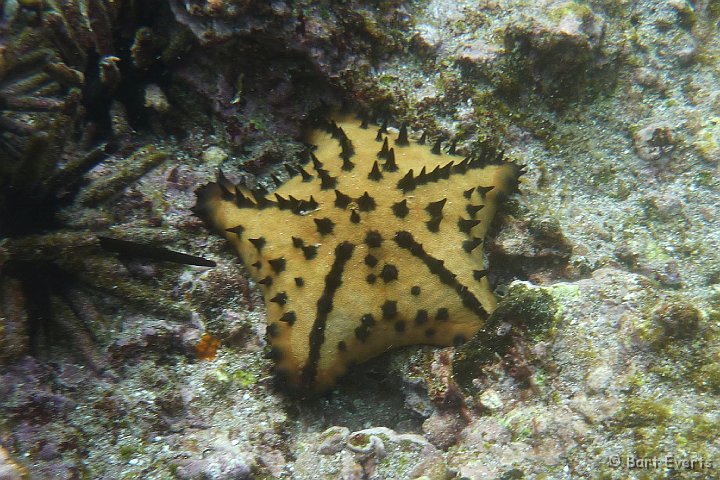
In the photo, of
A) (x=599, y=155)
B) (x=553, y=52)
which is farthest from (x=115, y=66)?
(x=599, y=155)

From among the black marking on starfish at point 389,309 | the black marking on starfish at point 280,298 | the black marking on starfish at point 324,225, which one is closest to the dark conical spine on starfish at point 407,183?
the black marking on starfish at point 324,225

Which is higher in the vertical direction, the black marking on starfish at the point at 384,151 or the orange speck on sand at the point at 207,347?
the black marking on starfish at the point at 384,151

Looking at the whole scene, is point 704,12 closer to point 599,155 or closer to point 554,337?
point 599,155

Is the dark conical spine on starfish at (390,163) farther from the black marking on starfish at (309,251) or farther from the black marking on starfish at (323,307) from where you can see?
the black marking on starfish at (309,251)

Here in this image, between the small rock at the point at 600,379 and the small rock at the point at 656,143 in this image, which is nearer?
the small rock at the point at 600,379

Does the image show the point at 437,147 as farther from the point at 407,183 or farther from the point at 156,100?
the point at 156,100

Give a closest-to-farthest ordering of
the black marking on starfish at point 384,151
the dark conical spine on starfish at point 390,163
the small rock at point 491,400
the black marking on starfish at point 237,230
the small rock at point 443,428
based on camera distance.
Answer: the small rock at point 491,400
the small rock at point 443,428
the black marking on starfish at point 237,230
the dark conical spine on starfish at point 390,163
the black marking on starfish at point 384,151

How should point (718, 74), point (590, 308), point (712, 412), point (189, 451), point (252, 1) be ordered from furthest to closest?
point (718, 74), point (252, 1), point (590, 308), point (189, 451), point (712, 412)

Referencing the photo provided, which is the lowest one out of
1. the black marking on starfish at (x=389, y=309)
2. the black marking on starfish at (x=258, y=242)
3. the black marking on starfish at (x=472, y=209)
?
the black marking on starfish at (x=389, y=309)
